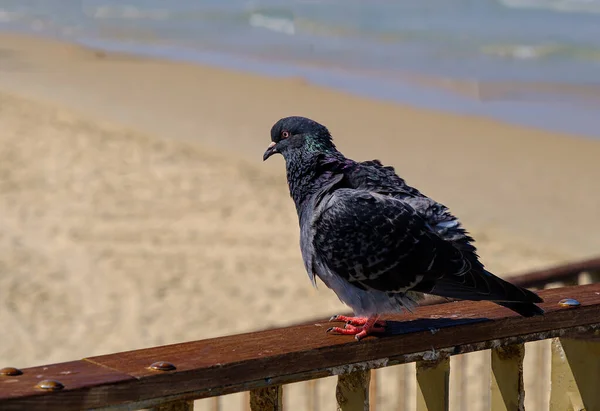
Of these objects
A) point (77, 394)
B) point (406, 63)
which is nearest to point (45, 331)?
point (77, 394)

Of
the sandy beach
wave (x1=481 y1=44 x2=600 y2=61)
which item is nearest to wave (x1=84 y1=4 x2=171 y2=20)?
wave (x1=481 y1=44 x2=600 y2=61)

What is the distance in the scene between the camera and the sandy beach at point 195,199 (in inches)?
358

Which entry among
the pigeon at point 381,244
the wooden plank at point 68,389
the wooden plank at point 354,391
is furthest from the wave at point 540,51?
the wooden plank at point 68,389

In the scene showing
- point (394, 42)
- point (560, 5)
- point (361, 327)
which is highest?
point (560, 5)

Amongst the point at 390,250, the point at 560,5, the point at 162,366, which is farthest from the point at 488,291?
the point at 560,5

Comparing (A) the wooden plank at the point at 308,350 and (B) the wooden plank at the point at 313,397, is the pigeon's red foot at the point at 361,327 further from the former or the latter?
(B) the wooden plank at the point at 313,397

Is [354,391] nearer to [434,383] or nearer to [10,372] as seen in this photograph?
[434,383]

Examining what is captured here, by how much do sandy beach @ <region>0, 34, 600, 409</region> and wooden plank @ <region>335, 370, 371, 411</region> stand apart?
5916mm

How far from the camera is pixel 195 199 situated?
1234 cm

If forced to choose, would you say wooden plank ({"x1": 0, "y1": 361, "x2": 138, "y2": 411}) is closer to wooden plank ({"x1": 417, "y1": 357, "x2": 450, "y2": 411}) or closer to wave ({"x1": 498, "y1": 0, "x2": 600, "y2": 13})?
wooden plank ({"x1": 417, "y1": 357, "x2": 450, "y2": 411})

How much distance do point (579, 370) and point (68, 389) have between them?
1.50 meters

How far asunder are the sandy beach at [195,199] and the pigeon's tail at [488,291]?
5.54 meters

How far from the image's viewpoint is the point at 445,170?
13969mm

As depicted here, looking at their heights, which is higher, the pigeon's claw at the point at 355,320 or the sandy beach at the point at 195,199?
the sandy beach at the point at 195,199
